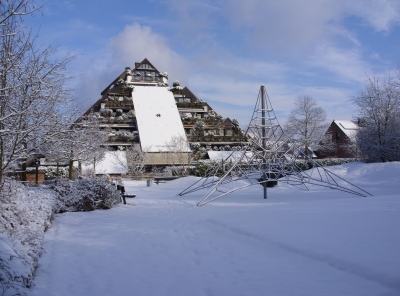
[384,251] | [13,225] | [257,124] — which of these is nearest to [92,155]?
[257,124]

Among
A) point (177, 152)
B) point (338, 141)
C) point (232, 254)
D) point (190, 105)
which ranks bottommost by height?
point (232, 254)

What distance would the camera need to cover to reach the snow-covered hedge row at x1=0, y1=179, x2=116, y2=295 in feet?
14.9

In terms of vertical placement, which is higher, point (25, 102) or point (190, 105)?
point (190, 105)

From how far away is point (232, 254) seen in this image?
6.76 metres

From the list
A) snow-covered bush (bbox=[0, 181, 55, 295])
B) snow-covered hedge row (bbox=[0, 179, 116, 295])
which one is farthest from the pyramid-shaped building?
snow-covered bush (bbox=[0, 181, 55, 295])

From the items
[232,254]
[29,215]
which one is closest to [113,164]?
[29,215]

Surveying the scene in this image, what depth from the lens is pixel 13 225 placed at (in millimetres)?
6844

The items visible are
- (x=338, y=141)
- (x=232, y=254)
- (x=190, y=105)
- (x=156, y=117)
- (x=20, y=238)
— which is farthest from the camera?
(x=190, y=105)

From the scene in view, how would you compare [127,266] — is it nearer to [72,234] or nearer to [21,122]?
[72,234]

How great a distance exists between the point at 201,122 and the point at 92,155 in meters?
27.8

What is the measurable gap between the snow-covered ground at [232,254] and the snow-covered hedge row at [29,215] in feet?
1.34

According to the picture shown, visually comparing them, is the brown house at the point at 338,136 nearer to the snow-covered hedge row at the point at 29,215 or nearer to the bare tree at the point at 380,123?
the bare tree at the point at 380,123

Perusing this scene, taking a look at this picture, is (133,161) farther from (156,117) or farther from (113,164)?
(156,117)

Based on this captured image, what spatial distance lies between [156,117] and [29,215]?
140 ft
